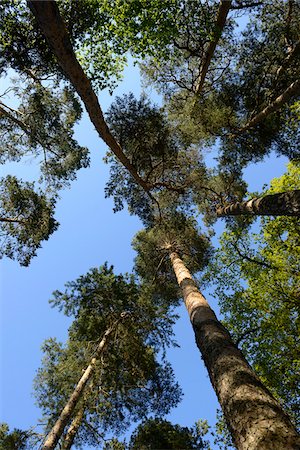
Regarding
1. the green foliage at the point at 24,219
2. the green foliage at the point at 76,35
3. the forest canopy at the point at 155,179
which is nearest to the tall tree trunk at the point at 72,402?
the forest canopy at the point at 155,179

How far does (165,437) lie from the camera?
9383 millimetres

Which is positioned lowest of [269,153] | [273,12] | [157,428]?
[157,428]

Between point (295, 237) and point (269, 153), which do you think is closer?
point (295, 237)

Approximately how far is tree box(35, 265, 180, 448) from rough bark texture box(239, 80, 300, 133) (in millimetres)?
7654

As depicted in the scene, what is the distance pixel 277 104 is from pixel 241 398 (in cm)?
991

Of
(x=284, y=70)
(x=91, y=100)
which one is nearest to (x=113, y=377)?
(x=91, y=100)

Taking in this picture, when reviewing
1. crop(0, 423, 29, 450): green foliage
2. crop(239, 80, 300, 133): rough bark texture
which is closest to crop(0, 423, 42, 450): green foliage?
crop(0, 423, 29, 450): green foliage

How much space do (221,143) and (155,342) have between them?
876 centimetres

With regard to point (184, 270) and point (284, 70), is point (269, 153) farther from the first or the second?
point (184, 270)

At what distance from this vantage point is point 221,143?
45.7ft

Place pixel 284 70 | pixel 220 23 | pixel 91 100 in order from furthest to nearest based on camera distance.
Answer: pixel 284 70 < pixel 220 23 < pixel 91 100

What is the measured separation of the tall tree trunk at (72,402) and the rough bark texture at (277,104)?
8.85 metres

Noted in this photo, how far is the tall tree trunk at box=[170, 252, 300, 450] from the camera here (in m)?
3.24

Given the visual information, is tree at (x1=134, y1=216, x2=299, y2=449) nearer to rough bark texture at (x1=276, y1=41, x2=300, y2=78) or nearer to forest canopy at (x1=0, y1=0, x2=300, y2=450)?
forest canopy at (x1=0, y1=0, x2=300, y2=450)
